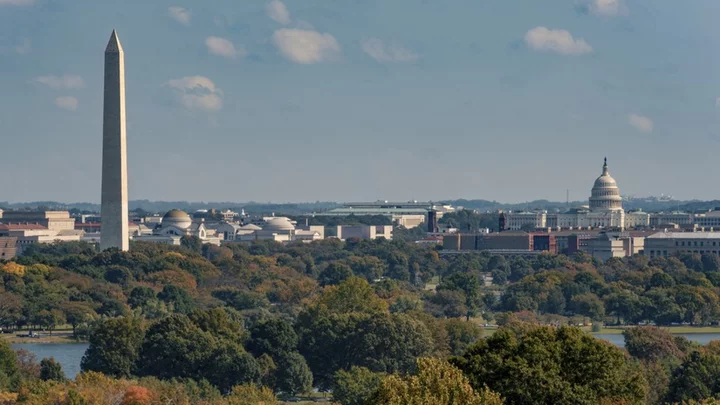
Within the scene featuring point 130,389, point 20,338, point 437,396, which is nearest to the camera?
point 437,396

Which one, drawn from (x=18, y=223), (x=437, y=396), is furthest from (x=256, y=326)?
(x=18, y=223)

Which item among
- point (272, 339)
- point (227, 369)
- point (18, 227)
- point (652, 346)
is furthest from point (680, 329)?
point (18, 227)

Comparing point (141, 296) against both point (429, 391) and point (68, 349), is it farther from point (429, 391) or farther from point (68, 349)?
point (429, 391)

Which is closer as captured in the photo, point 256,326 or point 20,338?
point 256,326

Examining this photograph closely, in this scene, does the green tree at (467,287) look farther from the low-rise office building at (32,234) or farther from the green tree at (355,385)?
the low-rise office building at (32,234)

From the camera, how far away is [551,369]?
4197cm

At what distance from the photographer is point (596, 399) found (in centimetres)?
4188

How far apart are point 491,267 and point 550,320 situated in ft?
194

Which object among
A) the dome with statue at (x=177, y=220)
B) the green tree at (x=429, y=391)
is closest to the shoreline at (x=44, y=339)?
the green tree at (x=429, y=391)

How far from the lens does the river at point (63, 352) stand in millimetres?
67938

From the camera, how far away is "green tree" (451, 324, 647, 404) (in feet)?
136

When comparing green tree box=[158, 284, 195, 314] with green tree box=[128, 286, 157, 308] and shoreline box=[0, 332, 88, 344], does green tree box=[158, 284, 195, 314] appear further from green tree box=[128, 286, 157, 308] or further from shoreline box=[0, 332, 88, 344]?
shoreline box=[0, 332, 88, 344]

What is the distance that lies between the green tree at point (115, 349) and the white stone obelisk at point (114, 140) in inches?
1557

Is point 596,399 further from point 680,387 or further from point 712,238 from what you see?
point 712,238
